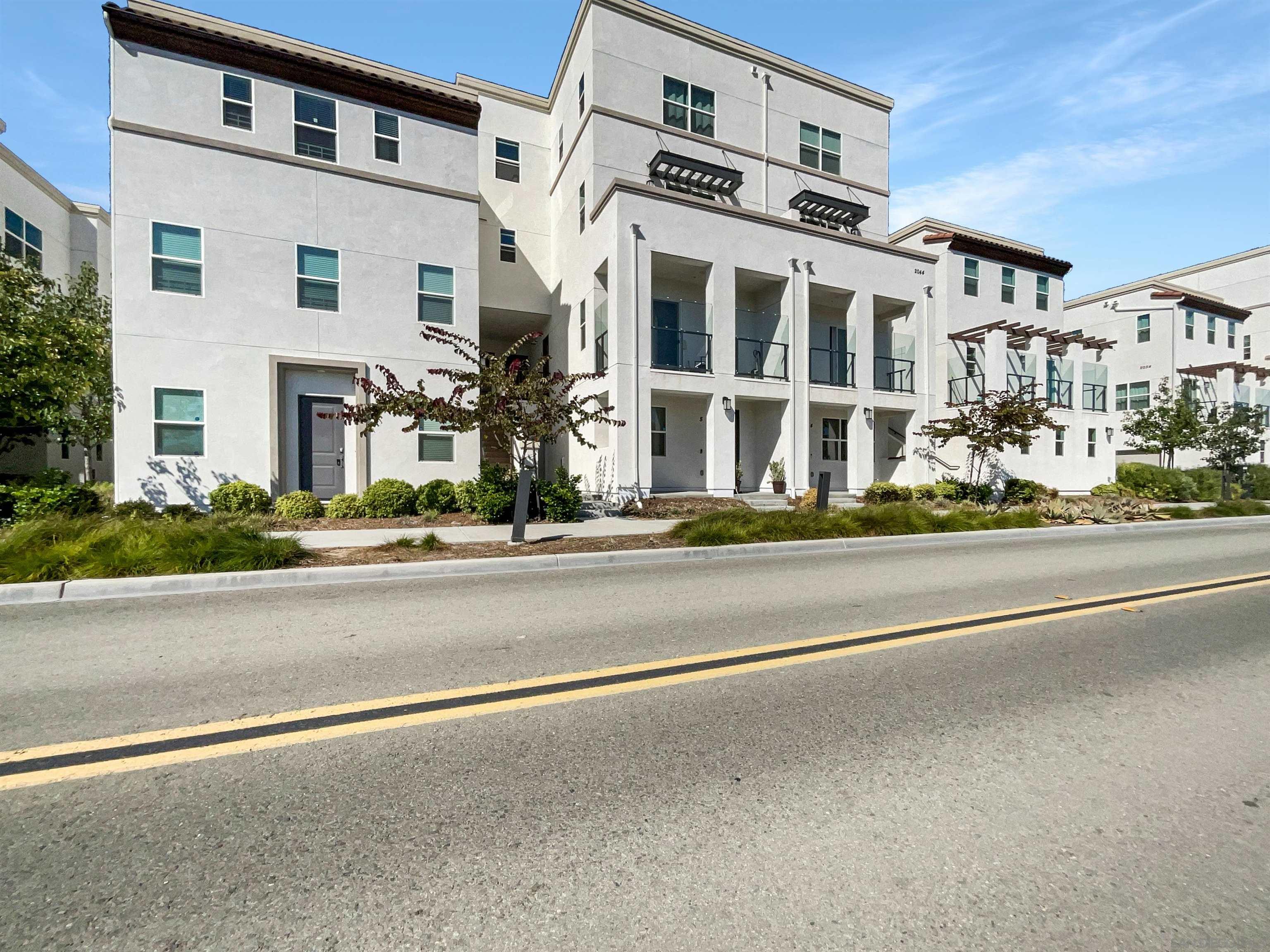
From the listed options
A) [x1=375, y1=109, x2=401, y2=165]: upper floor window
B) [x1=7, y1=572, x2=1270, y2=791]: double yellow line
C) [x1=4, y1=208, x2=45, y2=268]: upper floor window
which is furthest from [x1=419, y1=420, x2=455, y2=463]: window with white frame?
[x1=4, y1=208, x2=45, y2=268]: upper floor window

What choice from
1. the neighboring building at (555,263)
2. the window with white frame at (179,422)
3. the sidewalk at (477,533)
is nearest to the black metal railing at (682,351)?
the neighboring building at (555,263)

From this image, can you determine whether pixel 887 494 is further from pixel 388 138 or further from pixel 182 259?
pixel 182 259

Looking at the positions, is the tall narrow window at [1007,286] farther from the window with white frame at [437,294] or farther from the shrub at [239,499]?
the shrub at [239,499]

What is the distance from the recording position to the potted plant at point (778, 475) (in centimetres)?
1817

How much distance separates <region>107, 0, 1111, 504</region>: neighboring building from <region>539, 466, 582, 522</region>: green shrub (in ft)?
8.33

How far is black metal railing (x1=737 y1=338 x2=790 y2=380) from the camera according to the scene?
18484 mm

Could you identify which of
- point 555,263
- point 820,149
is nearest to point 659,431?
point 555,263

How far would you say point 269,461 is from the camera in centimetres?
1445

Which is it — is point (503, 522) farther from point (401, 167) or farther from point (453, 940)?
point (453, 940)

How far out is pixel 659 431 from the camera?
1844 centimetres

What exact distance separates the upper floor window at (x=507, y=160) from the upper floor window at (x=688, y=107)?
5.75 metres

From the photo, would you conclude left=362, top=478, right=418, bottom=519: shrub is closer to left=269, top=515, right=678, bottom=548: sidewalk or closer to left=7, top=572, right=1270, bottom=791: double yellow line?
left=269, top=515, right=678, bottom=548: sidewalk

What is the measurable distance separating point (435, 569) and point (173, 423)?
1017 cm

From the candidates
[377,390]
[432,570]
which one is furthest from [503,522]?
[432,570]
